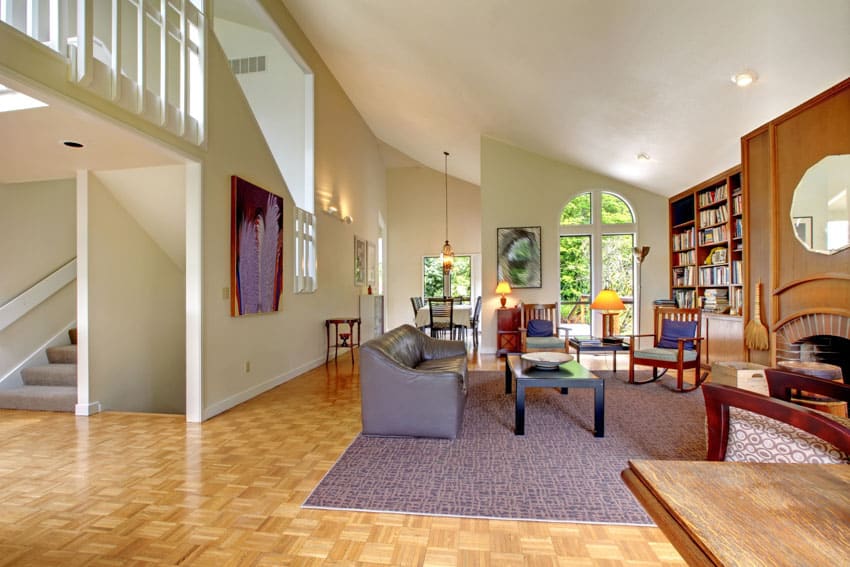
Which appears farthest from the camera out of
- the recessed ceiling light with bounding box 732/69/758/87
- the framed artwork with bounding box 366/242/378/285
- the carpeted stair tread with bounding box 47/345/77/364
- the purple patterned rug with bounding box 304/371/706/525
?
the framed artwork with bounding box 366/242/378/285

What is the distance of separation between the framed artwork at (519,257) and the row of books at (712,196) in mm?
2248

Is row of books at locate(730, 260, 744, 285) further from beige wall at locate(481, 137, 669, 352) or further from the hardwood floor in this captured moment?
the hardwood floor

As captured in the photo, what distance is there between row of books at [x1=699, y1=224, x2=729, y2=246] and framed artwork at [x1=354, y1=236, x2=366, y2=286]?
5419 mm

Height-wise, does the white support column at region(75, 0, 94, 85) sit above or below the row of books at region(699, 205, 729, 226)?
above

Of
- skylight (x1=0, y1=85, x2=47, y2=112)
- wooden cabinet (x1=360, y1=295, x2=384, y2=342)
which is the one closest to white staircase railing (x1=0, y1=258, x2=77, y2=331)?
skylight (x1=0, y1=85, x2=47, y2=112)

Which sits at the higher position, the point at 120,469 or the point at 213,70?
the point at 213,70

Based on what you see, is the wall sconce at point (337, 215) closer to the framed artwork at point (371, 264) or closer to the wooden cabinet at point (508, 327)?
the framed artwork at point (371, 264)

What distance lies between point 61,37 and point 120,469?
2559mm

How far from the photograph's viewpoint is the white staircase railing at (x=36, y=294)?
4094 mm

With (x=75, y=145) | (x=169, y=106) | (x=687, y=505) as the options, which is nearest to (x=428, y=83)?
(x=169, y=106)

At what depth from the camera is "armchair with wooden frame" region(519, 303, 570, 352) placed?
5211mm

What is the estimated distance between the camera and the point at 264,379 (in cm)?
454

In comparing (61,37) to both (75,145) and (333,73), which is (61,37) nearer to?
(75,145)

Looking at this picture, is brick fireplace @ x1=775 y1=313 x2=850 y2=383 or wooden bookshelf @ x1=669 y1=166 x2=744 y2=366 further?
wooden bookshelf @ x1=669 y1=166 x2=744 y2=366
